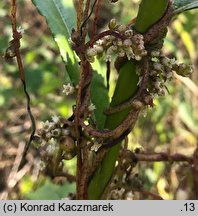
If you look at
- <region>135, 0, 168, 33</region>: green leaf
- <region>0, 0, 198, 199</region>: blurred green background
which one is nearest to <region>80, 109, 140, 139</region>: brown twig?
<region>135, 0, 168, 33</region>: green leaf

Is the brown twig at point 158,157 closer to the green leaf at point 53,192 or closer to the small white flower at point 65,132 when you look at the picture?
the small white flower at point 65,132

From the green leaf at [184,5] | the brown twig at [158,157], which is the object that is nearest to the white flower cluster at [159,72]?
the green leaf at [184,5]

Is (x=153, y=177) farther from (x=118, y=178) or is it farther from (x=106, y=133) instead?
(x=106, y=133)

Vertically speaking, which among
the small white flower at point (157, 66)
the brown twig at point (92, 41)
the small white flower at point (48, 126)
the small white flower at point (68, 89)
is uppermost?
the brown twig at point (92, 41)

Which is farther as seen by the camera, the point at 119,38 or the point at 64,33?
the point at 64,33

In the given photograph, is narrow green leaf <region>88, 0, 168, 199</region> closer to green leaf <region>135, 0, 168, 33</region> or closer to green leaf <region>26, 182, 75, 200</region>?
green leaf <region>135, 0, 168, 33</region>
